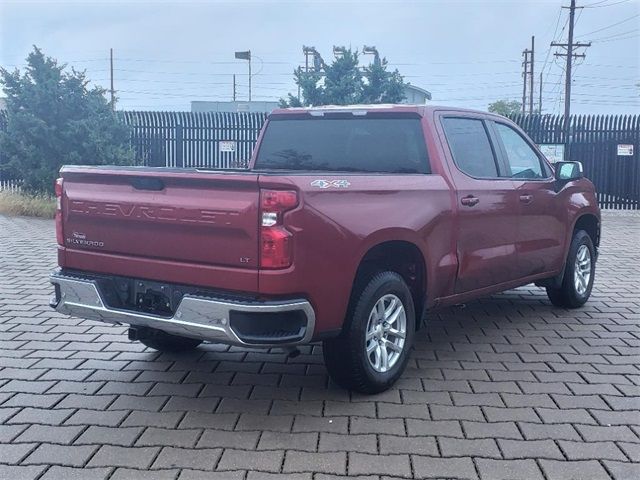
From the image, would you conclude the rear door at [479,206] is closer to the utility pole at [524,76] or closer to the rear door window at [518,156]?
the rear door window at [518,156]

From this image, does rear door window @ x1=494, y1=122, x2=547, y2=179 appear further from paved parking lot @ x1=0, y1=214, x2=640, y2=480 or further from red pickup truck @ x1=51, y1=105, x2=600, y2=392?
paved parking lot @ x1=0, y1=214, x2=640, y2=480

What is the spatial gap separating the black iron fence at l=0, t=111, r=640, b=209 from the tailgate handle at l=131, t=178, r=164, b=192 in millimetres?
13906

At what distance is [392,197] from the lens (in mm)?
4984

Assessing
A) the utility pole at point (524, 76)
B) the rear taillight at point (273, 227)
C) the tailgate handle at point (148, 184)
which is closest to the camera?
the rear taillight at point (273, 227)

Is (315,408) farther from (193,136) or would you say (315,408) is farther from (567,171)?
(193,136)

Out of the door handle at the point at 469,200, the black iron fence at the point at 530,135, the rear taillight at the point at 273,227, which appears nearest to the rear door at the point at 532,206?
the door handle at the point at 469,200

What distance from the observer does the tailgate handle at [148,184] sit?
457cm

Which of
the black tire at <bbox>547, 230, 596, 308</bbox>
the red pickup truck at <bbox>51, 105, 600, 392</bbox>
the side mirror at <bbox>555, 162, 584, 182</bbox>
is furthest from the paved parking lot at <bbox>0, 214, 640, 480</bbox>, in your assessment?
the side mirror at <bbox>555, 162, 584, 182</bbox>

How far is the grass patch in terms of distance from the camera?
52.8 ft

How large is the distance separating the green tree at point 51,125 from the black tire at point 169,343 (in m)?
11.1

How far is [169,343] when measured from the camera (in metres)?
5.79

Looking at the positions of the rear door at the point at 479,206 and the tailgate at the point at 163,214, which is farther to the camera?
the rear door at the point at 479,206

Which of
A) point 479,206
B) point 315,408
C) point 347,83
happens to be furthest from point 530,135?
point 315,408

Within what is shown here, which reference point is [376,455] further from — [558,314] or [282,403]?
[558,314]
